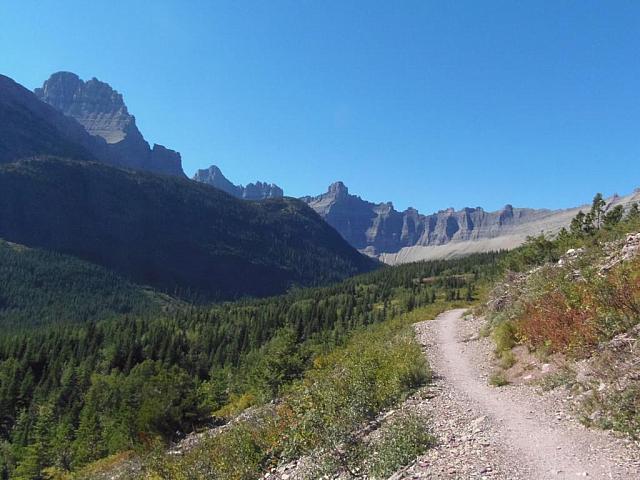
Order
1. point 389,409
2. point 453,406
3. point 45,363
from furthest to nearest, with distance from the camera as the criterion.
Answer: point 45,363, point 389,409, point 453,406

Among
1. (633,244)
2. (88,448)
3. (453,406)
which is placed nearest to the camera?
(453,406)

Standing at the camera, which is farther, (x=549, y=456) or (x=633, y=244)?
(x=633, y=244)

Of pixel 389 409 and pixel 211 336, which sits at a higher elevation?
pixel 389 409

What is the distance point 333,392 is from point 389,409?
233 cm

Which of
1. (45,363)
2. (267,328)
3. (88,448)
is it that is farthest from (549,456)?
(45,363)

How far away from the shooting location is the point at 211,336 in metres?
137

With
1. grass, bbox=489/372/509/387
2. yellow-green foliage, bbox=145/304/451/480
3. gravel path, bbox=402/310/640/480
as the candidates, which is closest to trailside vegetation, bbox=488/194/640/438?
gravel path, bbox=402/310/640/480

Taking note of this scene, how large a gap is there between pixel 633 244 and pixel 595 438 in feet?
52.4

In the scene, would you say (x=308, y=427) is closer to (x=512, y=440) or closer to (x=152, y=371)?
(x=512, y=440)

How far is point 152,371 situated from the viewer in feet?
273

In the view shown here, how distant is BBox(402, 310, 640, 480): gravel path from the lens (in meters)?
9.52

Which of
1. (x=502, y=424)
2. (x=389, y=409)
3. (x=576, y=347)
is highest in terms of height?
(x=576, y=347)

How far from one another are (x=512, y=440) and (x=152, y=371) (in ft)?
272

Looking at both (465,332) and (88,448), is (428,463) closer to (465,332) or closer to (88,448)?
(465,332)
